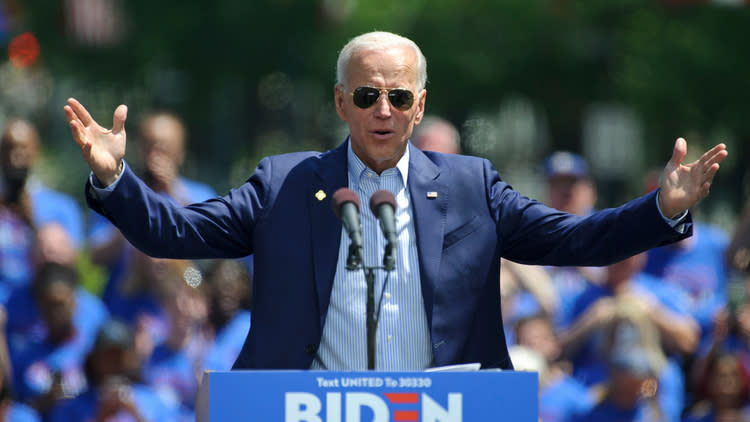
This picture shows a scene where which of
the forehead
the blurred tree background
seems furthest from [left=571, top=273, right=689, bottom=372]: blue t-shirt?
the blurred tree background

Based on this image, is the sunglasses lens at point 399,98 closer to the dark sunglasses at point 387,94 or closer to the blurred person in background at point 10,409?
the dark sunglasses at point 387,94

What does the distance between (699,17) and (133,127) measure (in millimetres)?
11315

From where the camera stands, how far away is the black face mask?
779 centimetres

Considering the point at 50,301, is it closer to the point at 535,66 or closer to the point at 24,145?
the point at 24,145

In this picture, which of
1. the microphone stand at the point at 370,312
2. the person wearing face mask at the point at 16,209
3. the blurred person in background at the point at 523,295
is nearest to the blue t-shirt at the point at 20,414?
the person wearing face mask at the point at 16,209

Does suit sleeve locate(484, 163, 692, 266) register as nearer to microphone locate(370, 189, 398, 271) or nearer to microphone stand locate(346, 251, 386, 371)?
microphone locate(370, 189, 398, 271)

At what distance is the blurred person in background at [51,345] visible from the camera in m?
7.45

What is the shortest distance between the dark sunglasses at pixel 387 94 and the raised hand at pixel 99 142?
0.79 meters

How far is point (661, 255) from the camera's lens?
27.2 ft

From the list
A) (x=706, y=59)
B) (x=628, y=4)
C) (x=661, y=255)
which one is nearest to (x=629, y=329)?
(x=661, y=255)

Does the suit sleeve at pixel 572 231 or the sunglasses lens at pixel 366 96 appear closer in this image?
the suit sleeve at pixel 572 231

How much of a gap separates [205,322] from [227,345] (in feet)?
1.27

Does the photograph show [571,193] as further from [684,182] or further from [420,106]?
[684,182]

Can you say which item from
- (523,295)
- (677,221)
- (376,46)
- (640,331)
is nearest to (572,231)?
(677,221)
